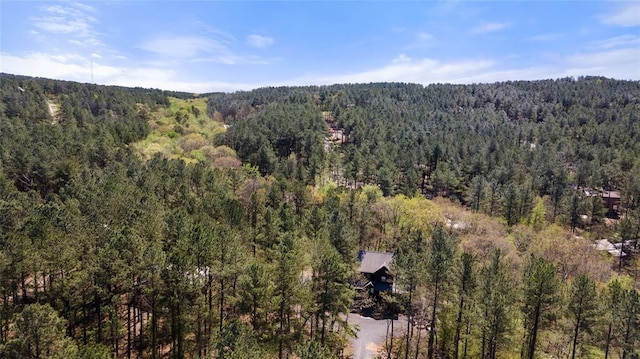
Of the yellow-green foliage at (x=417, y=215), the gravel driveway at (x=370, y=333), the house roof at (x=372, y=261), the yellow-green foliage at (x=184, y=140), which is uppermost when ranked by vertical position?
the yellow-green foliage at (x=184, y=140)

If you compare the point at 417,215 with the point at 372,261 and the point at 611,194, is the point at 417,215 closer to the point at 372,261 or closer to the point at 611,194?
the point at 372,261

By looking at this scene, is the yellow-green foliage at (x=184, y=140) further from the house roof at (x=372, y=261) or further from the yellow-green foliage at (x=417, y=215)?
the house roof at (x=372, y=261)

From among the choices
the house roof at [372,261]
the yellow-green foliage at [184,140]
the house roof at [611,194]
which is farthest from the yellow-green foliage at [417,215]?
the house roof at [611,194]

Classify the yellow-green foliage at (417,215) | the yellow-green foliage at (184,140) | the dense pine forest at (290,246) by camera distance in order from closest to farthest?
the dense pine forest at (290,246), the yellow-green foliage at (417,215), the yellow-green foliage at (184,140)

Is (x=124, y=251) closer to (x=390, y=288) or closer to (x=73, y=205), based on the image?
(x=73, y=205)

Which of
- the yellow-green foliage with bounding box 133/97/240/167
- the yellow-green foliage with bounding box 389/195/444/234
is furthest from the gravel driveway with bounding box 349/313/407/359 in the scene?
the yellow-green foliage with bounding box 133/97/240/167

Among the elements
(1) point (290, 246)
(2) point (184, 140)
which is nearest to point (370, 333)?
(1) point (290, 246)

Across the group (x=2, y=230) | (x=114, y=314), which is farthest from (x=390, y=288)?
(x=2, y=230)
